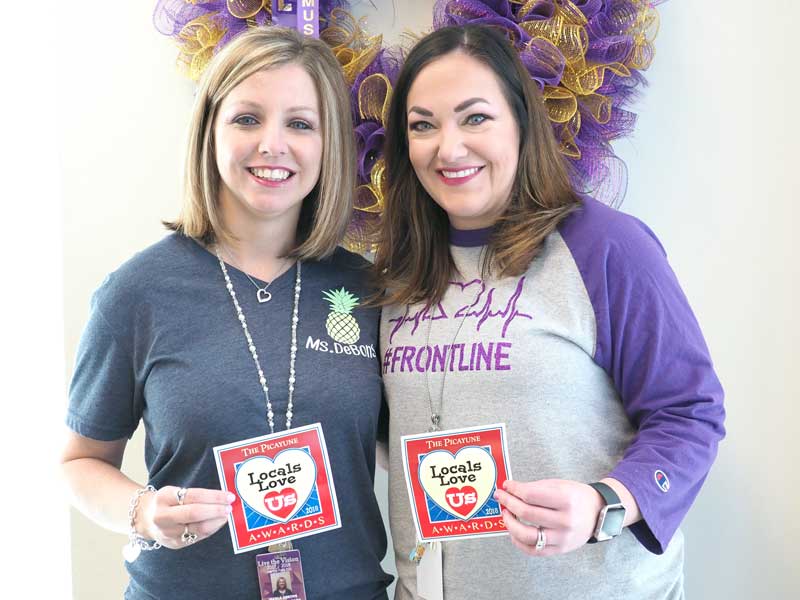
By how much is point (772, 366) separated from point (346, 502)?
1228mm

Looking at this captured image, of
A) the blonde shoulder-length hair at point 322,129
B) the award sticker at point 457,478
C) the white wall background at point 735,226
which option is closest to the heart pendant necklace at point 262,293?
the blonde shoulder-length hair at point 322,129

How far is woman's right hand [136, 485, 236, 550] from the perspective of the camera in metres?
1.37

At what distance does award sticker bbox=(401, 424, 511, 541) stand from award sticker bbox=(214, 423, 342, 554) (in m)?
0.16

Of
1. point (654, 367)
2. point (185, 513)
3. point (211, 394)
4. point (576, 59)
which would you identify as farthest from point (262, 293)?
point (576, 59)

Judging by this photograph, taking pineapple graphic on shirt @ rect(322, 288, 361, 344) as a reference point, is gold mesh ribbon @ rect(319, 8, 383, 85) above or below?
above

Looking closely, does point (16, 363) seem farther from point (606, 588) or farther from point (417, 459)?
point (606, 588)

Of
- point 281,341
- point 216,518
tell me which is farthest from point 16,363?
point 216,518

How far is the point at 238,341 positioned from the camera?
1640 millimetres

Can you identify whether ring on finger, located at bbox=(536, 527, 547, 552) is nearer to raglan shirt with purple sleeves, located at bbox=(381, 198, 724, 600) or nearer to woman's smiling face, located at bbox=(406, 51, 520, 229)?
raglan shirt with purple sleeves, located at bbox=(381, 198, 724, 600)

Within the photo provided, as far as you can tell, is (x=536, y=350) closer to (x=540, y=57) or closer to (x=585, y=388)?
(x=585, y=388)

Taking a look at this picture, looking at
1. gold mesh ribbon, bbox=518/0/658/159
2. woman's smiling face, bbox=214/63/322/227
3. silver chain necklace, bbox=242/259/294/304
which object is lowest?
silver chain necklace, bbox=242/259/294/304

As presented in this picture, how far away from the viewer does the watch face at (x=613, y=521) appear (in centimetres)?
135

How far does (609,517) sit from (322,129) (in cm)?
98
